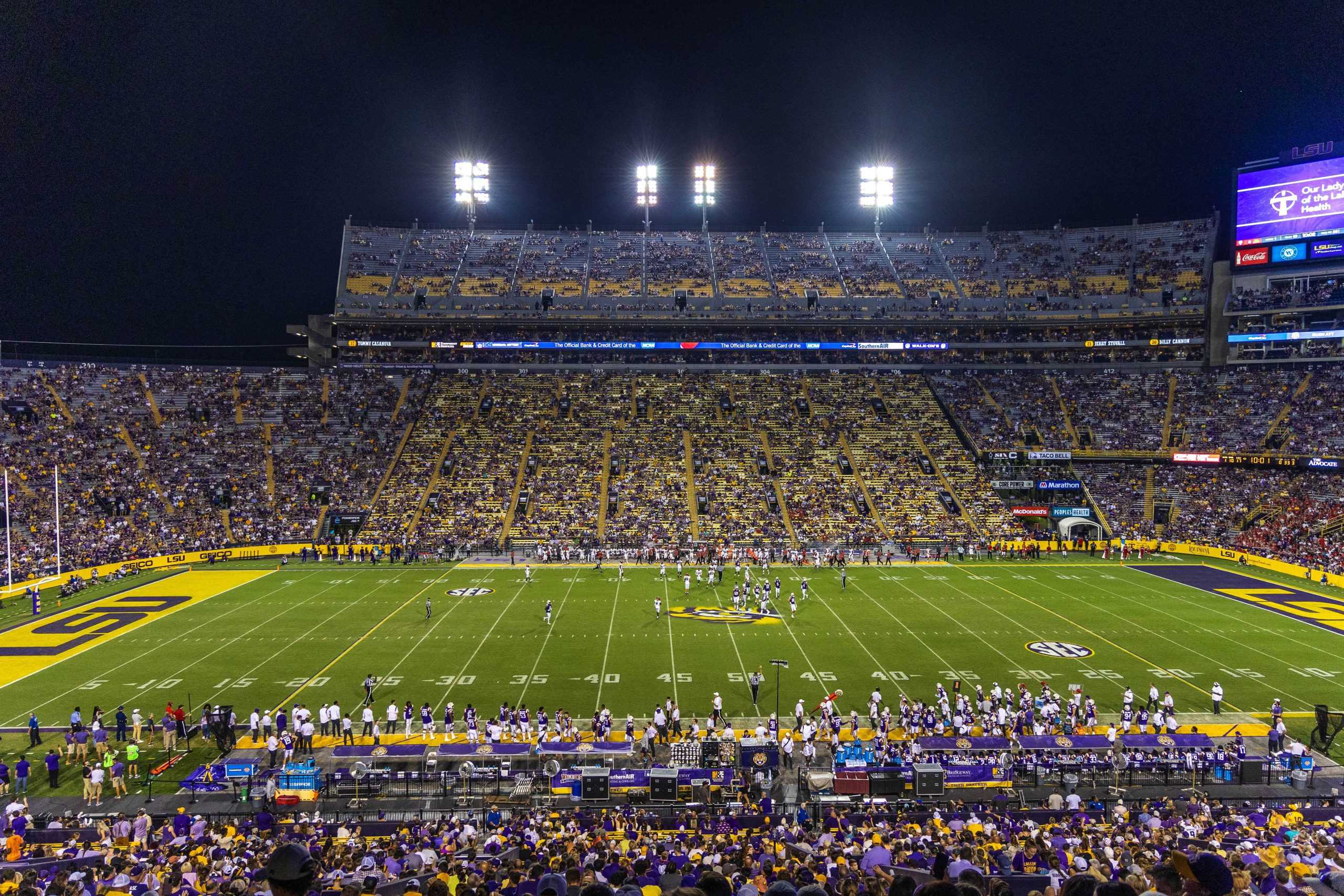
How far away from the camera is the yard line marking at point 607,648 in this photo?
20891 mm

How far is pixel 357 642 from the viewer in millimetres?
26375

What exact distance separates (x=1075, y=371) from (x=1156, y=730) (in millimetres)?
50705

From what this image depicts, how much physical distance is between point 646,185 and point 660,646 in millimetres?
54890

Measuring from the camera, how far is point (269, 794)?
15156mm

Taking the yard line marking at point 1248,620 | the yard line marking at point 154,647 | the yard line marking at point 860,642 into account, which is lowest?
the yard line marking at point 154,647

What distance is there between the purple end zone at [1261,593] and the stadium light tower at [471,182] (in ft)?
200

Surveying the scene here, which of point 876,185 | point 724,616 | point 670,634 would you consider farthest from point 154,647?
point 876,185

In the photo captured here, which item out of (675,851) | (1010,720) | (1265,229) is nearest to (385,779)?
(675,851)

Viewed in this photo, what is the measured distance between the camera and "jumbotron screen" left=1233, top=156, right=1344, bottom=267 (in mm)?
46906

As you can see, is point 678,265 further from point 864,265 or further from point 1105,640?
point 1105,640

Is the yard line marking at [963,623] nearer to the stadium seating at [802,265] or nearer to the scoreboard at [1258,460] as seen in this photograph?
the scoreboard at [1258,460]

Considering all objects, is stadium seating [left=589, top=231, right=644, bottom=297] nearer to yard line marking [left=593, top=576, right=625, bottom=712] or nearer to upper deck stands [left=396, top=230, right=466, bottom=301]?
upper deck stands [left=396, top=230, right=466, bottom=301]

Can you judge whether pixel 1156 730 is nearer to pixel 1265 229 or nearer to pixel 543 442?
pixel 543 442

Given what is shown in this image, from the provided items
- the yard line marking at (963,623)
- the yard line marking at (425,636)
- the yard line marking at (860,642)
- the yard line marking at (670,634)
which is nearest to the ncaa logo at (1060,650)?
the yard line marking at (963,623)
